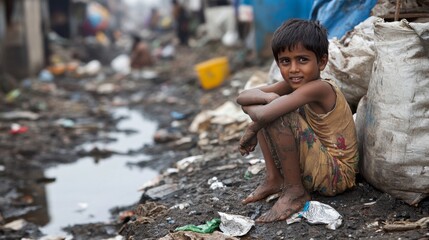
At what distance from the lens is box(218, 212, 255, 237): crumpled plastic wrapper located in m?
2.77

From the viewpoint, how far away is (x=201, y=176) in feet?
13.2

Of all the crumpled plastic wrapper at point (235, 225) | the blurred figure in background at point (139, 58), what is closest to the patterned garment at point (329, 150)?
the crumpled plastic wrapper at point (235, 225)

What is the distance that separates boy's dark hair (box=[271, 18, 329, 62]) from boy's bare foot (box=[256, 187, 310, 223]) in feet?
2.24

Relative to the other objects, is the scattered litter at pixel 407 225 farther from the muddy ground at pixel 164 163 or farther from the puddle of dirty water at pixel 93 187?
the puddle of dirty water at pixel 93 187

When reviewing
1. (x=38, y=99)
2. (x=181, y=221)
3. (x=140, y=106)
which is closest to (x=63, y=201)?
(x=181, y=221)

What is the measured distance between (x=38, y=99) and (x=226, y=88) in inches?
137

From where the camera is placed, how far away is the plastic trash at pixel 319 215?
271 centimetres

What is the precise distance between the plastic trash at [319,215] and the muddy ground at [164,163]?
0.09 ft

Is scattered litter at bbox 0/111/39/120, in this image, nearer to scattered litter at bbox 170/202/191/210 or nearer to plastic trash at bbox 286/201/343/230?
scattered litter at bbox 170/202/191/210

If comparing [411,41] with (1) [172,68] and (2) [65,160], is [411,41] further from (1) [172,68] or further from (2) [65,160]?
(1) [172,68]

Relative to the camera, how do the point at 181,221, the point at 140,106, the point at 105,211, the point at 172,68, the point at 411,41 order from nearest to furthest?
the point at 411,41 → the point at 181,221 → the point at 105,211 → the point at 140,106 → the point at 172,68

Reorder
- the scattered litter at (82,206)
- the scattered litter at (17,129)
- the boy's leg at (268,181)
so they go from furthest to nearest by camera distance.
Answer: the scattered litter at (17,129) → the scattered litter at (82,206) → the boy's leg at (268,181)

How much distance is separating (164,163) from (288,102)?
3021 mm

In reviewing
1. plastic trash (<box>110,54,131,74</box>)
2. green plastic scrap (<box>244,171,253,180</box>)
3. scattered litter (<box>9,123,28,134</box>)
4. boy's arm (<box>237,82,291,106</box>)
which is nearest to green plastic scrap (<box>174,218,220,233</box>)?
boy's arm (<box>237,82,291,106</box>)
